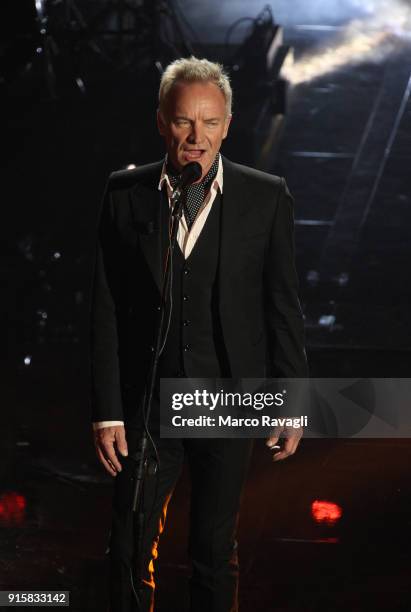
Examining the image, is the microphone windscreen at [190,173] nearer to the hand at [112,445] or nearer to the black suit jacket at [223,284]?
the black suit jacket at [223,284]

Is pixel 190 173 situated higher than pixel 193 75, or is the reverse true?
pixel 193 75

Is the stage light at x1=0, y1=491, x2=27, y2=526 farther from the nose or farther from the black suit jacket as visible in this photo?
the nose

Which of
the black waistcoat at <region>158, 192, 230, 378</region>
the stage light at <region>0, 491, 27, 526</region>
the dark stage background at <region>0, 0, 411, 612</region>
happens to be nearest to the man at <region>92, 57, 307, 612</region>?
the black waistcoat at <region>158, 192, 230, 378</region>

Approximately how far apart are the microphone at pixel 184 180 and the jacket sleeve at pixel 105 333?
45 centimetres

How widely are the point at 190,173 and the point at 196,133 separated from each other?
0.23 meters

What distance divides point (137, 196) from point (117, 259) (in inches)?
8.6

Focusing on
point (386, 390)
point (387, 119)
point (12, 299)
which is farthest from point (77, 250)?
point (387, 119)

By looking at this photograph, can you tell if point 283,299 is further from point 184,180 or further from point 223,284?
point 184,180

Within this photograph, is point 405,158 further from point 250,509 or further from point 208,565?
point 208,565

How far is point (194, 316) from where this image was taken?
320cm

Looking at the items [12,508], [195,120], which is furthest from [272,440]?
[12,508]

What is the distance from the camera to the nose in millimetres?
3084

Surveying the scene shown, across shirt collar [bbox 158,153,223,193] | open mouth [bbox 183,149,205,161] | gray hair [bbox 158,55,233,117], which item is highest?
gray hair [bbox 158,55,233,117]

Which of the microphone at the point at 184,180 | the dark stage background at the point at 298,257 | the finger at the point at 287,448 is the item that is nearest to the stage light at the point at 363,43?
the dark stage background at the point at 298,257
